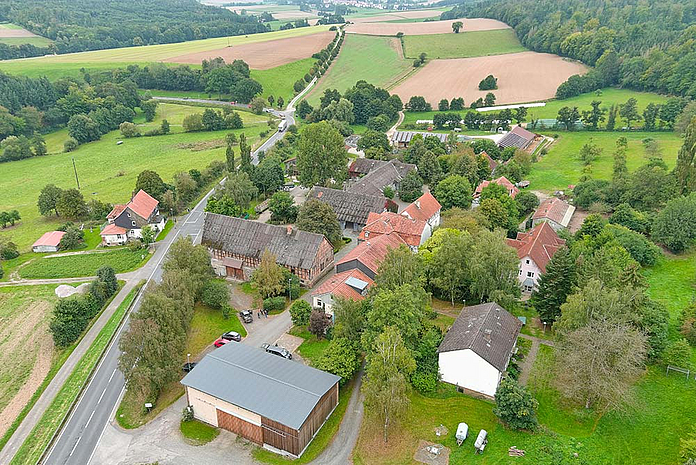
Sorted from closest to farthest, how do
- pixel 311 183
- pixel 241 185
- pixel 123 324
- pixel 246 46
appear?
pixel 123 324
pixel 241 185
pixel 311 183
pixel 246 46

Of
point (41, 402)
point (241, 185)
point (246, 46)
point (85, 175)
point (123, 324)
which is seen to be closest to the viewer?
point (41, 402)

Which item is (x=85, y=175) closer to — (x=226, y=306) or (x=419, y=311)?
(x=226, y=306)

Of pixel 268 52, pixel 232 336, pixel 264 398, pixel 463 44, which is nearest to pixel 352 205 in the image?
pixel 232 336

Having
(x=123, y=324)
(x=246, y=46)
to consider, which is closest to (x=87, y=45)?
(x=246, y=46)

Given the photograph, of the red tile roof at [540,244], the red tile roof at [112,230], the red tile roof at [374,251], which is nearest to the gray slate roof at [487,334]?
the red tile roof at [374,251]

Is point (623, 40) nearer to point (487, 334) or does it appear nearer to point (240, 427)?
point (487, 334)

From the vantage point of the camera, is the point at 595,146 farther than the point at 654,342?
Yes

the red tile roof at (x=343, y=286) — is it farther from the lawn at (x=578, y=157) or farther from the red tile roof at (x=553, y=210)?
the lawn at (x=578, y=157)
